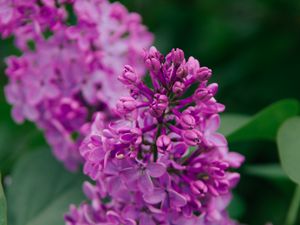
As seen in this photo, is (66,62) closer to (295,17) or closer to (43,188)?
(43,188)

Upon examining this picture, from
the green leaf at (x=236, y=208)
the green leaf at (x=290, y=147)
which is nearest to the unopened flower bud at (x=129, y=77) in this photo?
the green leaf at (x=290, y=147)

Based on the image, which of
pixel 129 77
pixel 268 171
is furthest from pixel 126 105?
pixel 268 171

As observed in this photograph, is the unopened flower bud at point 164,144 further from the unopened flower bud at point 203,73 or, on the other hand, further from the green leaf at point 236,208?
the green leaf at point 236,208

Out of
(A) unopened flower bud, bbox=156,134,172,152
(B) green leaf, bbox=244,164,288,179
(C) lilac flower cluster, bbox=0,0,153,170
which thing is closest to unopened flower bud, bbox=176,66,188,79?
(A) unopened flower bud, bbox=156,134,172,152

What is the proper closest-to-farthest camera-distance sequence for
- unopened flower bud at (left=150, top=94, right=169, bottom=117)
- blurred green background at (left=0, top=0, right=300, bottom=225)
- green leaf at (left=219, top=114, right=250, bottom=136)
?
1. unopened flower bud at (left=150, top=94, right=169, bottom=117)
2. green leaf at (left=219, top=114, right=250, bottom=136)
3. blurred green background at (left=0, top=0, right=300, bottom=225)

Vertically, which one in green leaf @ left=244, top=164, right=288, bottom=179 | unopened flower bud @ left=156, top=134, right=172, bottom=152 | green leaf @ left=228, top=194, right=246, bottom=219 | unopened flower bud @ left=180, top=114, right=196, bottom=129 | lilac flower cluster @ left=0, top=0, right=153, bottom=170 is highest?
unopened flower bud @ left=180, top=114, right=196, bottom=129

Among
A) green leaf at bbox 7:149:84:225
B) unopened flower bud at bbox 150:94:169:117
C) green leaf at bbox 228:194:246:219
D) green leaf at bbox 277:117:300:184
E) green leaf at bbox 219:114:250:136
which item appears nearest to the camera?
unopened flower bud at bbox 150:94:169:117

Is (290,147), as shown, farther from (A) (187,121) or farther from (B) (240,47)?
(B) (240,47)

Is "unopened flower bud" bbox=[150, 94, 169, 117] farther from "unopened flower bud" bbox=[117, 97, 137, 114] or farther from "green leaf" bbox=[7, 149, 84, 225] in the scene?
"green leaf" bbox=[7, 149, 84, 225]
